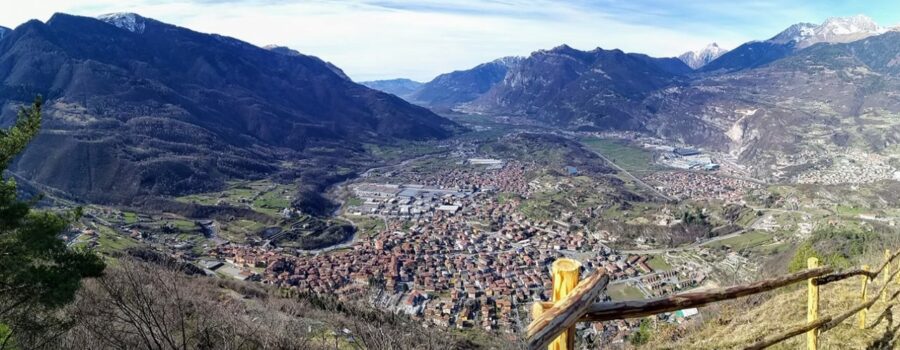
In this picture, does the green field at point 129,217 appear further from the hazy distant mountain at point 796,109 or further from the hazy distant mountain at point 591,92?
the hazy distant mountain at point 591,92

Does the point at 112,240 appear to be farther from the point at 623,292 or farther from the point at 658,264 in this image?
the point at 658,264

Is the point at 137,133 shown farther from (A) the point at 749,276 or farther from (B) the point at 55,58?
(A) the point at 749,276

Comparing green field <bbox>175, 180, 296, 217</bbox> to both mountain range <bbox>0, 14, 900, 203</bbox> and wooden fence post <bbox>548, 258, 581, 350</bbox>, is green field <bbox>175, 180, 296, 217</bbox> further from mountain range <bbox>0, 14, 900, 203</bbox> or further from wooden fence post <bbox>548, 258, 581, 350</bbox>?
wooden fence post <bbox>548, 258, 581, 350</bbox>

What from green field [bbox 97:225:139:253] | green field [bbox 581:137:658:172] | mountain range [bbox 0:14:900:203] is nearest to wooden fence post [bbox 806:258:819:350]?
green field [bbox 97:225:139:253]

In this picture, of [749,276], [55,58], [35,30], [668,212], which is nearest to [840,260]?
[749,276]

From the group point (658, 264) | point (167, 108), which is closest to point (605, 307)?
point (658, 264)
